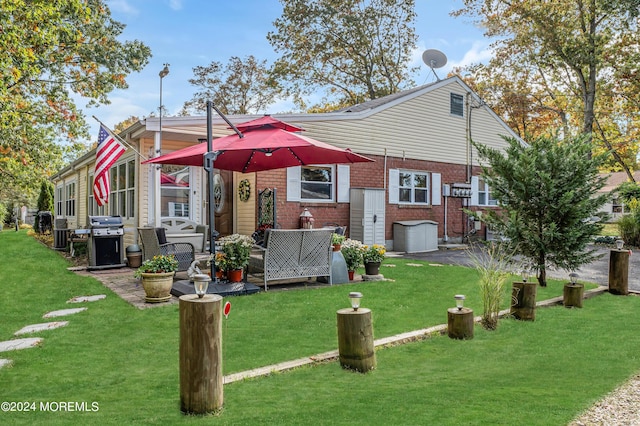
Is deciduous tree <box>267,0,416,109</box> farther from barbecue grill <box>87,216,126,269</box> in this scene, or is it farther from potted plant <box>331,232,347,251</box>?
potted plant <box>331,232,347,251</box>

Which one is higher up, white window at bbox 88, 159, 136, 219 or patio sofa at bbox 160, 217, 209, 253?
white window at bbox 88, 159, 136, 219

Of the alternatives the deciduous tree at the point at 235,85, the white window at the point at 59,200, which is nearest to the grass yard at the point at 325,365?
the white window at the point at 59,200

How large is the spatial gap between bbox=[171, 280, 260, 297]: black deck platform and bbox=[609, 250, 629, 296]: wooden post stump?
5150 mm

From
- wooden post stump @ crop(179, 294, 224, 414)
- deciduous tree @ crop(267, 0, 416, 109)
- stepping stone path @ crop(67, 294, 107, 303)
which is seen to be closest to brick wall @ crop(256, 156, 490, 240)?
stepping stone path @ crop(67, 294, 107, 303)

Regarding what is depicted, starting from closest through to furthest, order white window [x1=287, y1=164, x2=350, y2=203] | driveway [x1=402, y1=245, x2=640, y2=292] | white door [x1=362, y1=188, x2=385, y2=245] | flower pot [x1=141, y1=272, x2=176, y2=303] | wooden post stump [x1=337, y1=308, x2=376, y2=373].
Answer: wooden post stump [x1=337, y1=308, x2=376, y2=373] → flower pot [x1=141, y1=272, x2=176, y2=303] → driveway [x1=402, y1=245, x2=640, y2=292] → white window [x1=287, y1=164, x2=350, y2=203] → white door [x1=362, y1=188, x2=385, y2=245]

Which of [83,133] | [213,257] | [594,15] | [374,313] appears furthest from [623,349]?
[594,15]

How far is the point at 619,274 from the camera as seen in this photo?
20.8ft

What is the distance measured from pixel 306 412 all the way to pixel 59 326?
3207 mm

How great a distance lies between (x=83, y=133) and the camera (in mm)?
14922

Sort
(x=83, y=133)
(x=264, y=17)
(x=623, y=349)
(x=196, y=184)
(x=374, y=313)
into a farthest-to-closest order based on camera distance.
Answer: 1. (x=264, y=17)
2. (x=83, y=133)
3. (x=196, y=184)
4. (x=374, y=313)
5. (x=623, y=349)

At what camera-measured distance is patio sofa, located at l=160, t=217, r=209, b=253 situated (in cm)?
795

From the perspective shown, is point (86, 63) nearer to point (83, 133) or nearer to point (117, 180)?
point (83, 133)

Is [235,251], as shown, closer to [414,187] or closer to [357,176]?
[357,176]

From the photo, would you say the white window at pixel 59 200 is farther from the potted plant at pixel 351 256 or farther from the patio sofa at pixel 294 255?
the potted plant at pixel 351 256
